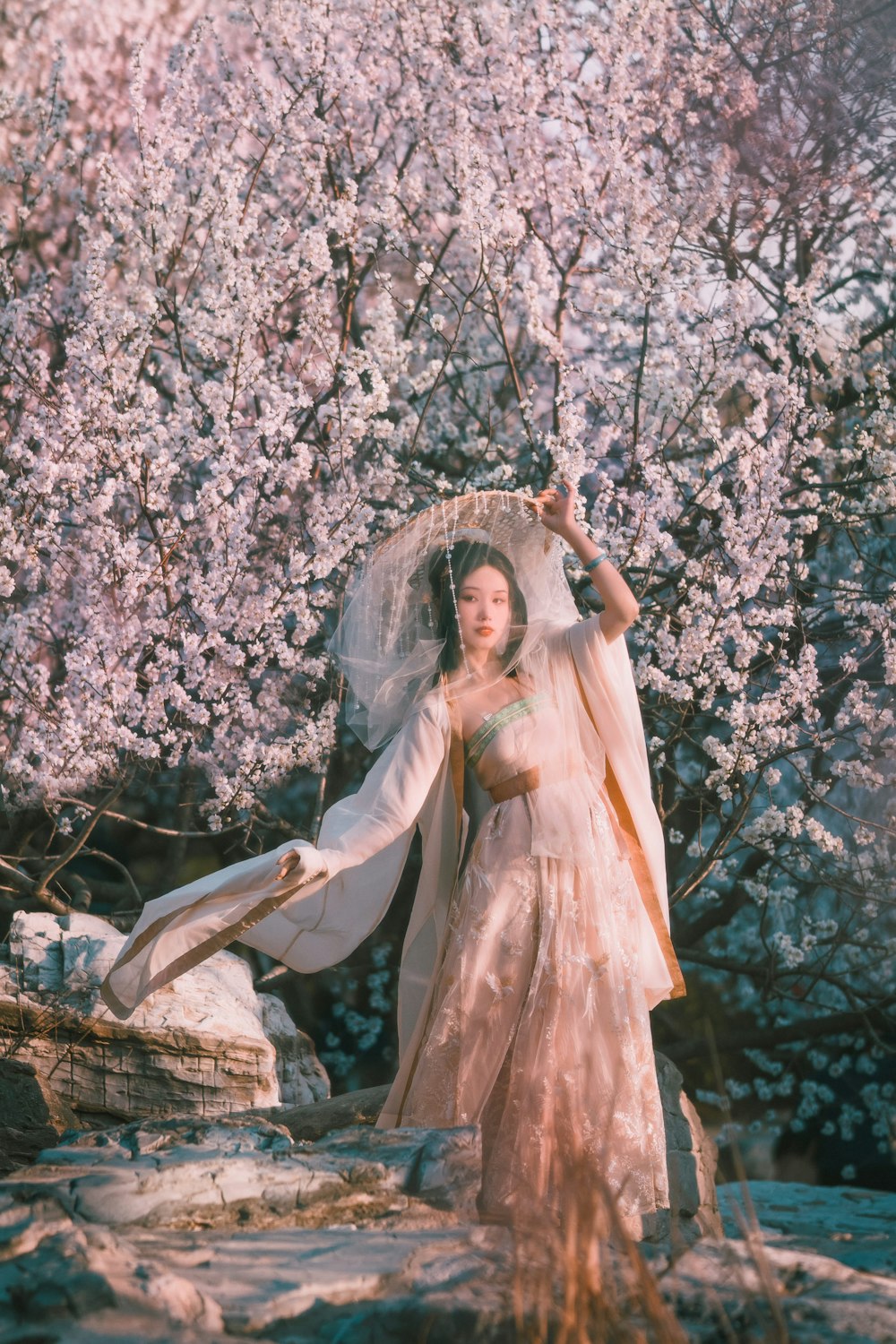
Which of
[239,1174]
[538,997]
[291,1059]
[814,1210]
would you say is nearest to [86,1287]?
[239,1174]

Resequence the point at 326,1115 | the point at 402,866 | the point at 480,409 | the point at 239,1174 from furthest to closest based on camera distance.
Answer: the point at 480,409
the point at 326,1115
the point at 402,866
the point at 239,1174

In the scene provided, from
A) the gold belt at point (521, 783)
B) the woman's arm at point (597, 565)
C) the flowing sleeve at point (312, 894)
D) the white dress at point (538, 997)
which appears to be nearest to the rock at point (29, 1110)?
the flowing sleeve at point (312, 894)

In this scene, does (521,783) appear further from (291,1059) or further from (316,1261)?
(291,1059)

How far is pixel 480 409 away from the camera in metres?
7.12

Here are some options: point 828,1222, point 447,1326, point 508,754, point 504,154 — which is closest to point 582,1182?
point 447,1326

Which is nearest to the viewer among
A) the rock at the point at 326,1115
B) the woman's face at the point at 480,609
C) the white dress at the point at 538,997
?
the white dress at the point at 538,997

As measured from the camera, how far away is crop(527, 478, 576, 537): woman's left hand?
11.8 feet

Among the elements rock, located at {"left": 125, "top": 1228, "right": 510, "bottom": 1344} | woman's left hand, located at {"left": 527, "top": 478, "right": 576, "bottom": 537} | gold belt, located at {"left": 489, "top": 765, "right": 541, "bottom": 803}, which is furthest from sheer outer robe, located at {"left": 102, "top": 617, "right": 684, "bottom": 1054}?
rock, located at {"left": 125, "top": 1228, "right": 510, "bottom": 1344}

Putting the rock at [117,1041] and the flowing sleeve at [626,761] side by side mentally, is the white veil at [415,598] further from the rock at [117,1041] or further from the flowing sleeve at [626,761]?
the rock at [117,1041]

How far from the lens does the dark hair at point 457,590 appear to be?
3730mm

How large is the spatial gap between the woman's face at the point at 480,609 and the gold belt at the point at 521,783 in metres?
0.40

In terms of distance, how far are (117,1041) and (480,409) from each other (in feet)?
13.6

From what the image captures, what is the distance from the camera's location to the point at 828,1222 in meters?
5.19

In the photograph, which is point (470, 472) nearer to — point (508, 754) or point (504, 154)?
point (504, 154)
